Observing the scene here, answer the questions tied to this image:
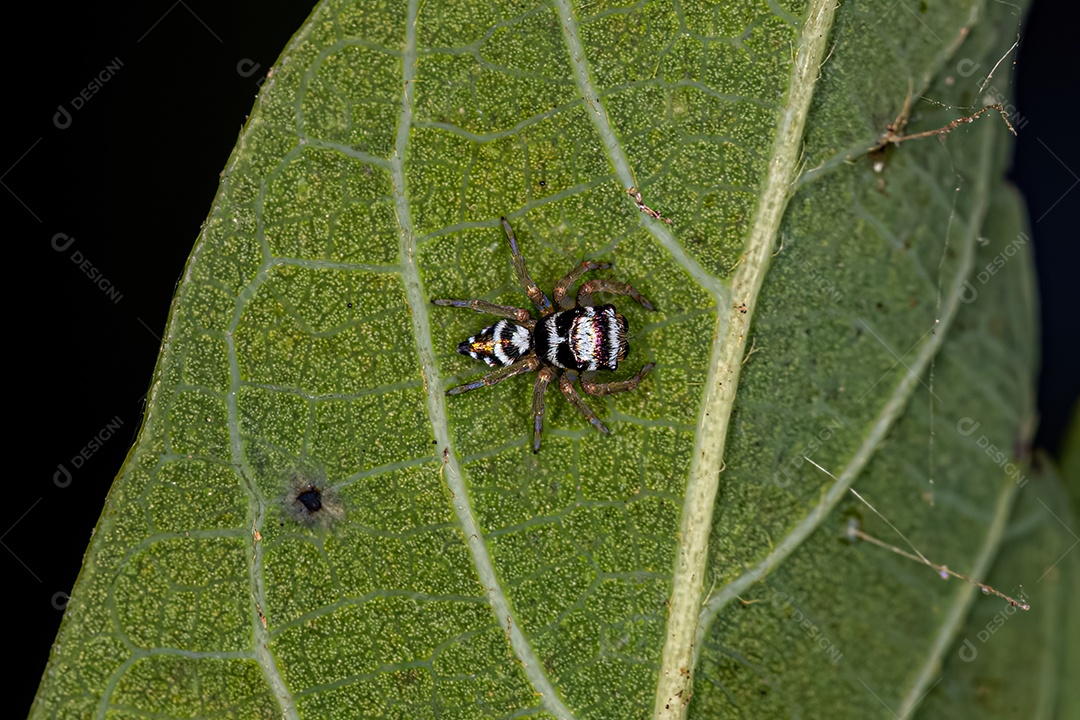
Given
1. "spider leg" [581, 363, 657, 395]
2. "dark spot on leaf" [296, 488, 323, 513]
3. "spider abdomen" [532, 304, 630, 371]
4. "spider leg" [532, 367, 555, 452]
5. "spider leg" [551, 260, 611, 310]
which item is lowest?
"spider leg" [581, 363, 657, 395]

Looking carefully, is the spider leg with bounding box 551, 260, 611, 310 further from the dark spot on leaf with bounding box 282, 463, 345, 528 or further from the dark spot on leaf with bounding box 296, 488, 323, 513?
the dark spot on leaf with bounding box 296, 488, 323, 513

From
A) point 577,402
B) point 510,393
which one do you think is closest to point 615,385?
point 577,402

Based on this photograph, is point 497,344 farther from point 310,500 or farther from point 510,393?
point 310,500

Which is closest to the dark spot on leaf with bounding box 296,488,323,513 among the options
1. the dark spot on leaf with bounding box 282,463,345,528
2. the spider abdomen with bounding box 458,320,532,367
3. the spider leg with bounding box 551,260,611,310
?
the dark spot on leaf with bounding box 282,463,345,528

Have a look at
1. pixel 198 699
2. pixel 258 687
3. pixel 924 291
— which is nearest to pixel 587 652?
pixel 258 687

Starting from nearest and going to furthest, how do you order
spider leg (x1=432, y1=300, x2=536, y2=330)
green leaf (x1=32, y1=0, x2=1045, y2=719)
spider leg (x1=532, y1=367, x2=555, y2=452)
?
green leaf (x1=32, y1=0, x2=1045, y2=719) < spider leg (x1=432, y1=300, x2=536, y2=330) < spider leg (x1=532, y1=367, x2=555, y2=452)
